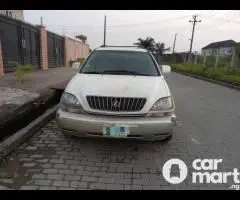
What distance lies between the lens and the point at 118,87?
3301 mm

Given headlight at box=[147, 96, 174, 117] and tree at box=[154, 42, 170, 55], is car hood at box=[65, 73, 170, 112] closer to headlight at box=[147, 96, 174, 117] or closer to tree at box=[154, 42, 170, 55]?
headlight at box=[147, 96, 174, 117]

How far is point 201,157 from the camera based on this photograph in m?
3.37

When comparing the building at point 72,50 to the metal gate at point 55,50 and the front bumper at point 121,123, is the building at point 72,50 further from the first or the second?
the front bumper at point 121,123

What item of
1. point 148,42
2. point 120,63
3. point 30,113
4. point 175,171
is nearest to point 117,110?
point 175,171

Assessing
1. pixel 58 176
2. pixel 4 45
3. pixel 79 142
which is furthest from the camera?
pixel 4 45

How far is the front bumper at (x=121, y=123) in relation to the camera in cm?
298

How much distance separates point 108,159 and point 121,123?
635mm

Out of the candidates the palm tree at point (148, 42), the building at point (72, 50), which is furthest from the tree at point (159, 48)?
the building at point (72, 50)

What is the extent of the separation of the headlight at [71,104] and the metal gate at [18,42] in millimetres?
7850

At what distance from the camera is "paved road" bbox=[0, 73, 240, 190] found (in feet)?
8.75

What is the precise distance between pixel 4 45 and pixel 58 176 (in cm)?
918

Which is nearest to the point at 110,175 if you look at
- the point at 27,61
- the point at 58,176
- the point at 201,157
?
the point at 58,176

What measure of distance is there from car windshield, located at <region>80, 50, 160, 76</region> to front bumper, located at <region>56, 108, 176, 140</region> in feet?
4.29
